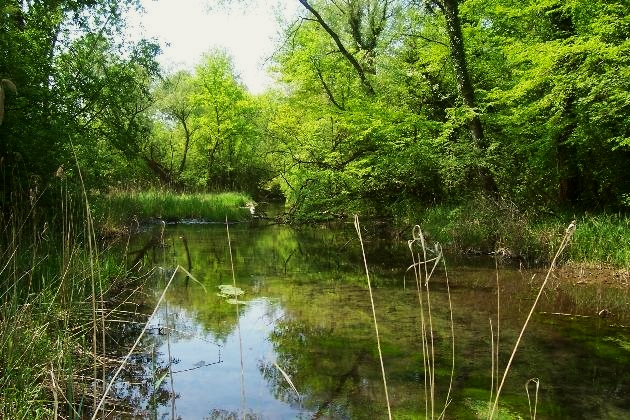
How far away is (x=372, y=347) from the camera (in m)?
5.15

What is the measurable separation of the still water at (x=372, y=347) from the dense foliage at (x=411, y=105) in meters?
2.52

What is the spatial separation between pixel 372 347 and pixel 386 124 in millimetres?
9257

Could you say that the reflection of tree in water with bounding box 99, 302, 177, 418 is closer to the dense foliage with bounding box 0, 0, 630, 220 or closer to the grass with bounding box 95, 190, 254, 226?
the dense foliage with bounding box 0, 0, 630, 220

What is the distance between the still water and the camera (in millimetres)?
3805

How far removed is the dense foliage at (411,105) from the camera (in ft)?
27.3

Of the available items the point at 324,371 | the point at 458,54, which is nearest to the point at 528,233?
the point at 458,54

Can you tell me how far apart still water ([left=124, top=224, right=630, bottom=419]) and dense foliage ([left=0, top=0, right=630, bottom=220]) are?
2.52m

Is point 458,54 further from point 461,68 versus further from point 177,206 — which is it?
point 177,206

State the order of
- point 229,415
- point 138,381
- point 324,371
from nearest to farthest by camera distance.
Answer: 1. point 229,415
2. point 138,381
3. point 324,371

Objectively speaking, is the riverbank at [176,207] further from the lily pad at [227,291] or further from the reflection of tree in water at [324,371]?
the reflection of tree in water at [324,371]

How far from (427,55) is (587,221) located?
5926 mm

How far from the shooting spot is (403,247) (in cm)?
1225

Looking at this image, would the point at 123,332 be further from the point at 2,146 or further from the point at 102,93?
the point at 102,93

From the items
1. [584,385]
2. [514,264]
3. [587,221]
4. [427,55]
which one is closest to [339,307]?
[584,385]
